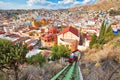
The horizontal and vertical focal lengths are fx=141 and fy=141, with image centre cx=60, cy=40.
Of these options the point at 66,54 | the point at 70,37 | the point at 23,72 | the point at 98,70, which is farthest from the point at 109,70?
the point at 70,37

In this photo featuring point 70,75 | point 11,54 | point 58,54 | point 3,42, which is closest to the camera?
point 70,75

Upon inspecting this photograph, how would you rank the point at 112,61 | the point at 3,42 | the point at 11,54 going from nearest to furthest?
the point at 11,54 < the point at 3,42 < the point at 112,61

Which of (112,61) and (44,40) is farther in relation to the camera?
(44,40)

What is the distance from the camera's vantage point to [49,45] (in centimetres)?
3003

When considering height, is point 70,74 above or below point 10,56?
above

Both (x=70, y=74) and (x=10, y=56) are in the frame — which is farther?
(x=10, y=56)

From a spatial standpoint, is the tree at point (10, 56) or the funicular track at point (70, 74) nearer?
the funicular track at point (70, 74)

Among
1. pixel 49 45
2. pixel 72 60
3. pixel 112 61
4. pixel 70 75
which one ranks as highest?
pixel 72 60

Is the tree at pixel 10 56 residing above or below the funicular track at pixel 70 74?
below

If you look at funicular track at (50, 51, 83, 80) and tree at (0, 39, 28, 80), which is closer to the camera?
funicular track at (50, 51, 83, 80)

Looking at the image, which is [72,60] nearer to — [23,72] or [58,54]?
[23,72]

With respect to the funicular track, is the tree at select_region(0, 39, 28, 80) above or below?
Result: below

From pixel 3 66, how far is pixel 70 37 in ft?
67.1

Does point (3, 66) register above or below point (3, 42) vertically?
below
